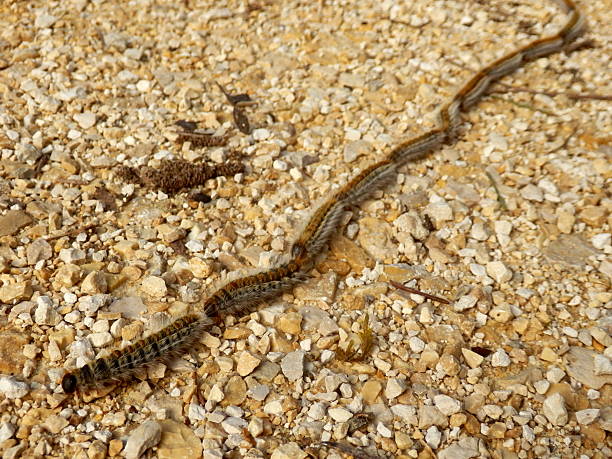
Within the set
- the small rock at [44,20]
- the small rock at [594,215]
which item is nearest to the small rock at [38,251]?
the small rock at [44,20]

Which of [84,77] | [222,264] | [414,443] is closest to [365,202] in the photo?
[222,264]

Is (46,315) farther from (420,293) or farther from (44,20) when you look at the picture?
(44,20)

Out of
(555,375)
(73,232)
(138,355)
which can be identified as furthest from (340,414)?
(73,232)

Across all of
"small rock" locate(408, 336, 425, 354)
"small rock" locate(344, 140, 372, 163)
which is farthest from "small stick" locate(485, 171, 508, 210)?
"small rock" locate(408, 336, 425, 354)

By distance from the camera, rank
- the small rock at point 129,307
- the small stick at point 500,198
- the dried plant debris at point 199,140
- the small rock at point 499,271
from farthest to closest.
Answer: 1. the dried plant debris at point 199,140
2. the small stick at point 500,198
3. the small rock at point 499,271
4. the small rock at point 129,307

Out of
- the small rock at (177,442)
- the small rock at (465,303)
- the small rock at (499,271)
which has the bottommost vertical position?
the small rock at (499,271)

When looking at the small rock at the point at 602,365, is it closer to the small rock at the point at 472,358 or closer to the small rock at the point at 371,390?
the small rock at the point at 472,358

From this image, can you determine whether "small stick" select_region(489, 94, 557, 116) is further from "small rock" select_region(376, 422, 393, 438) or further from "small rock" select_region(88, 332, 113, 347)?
"small rock" select_region(88, 332, 113, 347)
